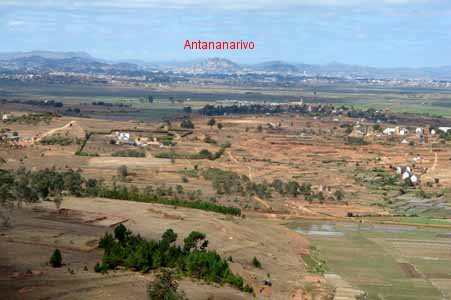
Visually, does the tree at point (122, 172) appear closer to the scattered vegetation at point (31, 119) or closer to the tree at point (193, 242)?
the tree at point (193, 242)

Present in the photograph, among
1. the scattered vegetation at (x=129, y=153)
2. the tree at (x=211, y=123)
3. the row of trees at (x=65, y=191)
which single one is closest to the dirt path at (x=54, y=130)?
the scattered vegetation at (x=129, y=153)

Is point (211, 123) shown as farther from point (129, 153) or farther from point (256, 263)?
point (256, 263)

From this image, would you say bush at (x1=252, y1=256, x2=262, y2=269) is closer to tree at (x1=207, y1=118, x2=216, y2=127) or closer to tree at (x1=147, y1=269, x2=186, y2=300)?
tree at (x1=147, y1=269, x2=186, y2=300)

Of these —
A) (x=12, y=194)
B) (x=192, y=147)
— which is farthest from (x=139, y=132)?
(x=12, y=194)

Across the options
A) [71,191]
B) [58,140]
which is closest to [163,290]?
[71,191]

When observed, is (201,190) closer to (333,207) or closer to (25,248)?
(333,207)

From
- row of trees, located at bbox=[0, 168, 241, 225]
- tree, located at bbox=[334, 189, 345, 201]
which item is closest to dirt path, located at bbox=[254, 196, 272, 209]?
row of trees, located at bbox=[0, 168, 241, 225]
